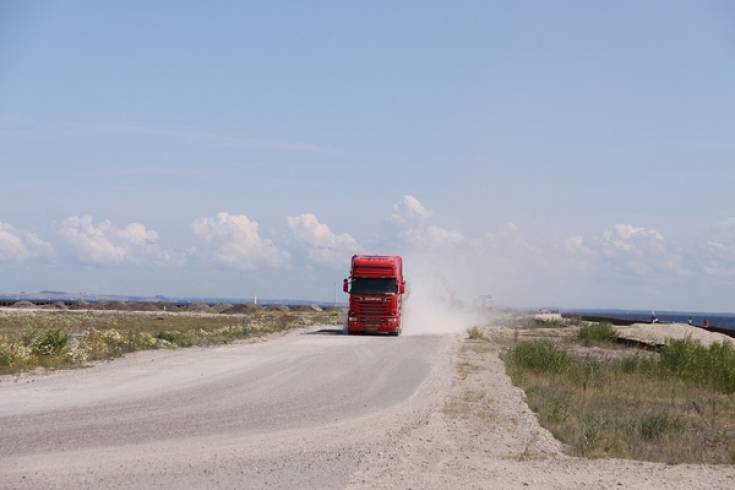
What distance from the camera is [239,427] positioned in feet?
46.2

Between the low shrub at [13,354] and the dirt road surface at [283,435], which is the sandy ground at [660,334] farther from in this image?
the low shrub at [13,354]

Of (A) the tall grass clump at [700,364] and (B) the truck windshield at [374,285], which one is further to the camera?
(B) the truck windshield at [374,285]

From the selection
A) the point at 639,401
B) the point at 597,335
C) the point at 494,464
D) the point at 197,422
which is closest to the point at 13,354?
the point at 197,422

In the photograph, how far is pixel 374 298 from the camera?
45.9 metres

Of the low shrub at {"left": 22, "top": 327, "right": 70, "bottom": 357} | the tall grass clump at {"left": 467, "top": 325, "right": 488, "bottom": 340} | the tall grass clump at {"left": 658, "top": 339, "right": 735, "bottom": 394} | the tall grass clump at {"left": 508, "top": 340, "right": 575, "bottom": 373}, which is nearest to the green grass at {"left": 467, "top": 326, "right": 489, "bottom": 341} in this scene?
the tall grass clump at {"left": 467, "top": 325, "right": 488, "bottom": 340}

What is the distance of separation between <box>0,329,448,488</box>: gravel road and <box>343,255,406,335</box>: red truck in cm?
1895

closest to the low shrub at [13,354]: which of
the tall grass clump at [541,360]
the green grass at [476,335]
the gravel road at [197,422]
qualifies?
the gravel road at [197,422]

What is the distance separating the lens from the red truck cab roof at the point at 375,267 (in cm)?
4634

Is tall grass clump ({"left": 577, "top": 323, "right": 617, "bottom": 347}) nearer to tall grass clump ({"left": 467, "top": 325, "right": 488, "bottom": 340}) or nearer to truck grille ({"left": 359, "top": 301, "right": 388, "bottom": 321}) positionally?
tall grass clump ({"left": 467, "top": 325, "right": 488, "bottom": 340})

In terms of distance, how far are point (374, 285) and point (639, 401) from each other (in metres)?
25.9

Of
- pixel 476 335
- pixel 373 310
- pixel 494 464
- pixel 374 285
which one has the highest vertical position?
pixel 374 285

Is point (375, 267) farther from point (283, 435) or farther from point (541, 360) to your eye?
point (283, 435)

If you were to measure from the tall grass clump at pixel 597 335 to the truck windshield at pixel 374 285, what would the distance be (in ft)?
35.1

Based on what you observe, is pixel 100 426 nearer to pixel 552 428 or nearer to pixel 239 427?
pixel 239 427
